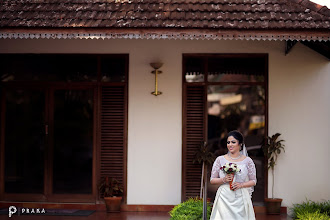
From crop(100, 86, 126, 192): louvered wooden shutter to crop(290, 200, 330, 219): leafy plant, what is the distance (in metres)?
3.60

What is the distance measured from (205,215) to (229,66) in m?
3.95

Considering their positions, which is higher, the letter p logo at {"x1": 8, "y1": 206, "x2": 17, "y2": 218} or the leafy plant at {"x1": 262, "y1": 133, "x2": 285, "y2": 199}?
the leafy plant at {"x1": 262, "y1": 133, "x2": 285, "y2": 199}

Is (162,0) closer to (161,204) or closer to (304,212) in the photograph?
(161,204)

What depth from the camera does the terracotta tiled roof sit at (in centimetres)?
959

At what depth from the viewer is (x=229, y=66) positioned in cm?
1159

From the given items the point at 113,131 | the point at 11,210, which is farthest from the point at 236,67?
the point at 11,210

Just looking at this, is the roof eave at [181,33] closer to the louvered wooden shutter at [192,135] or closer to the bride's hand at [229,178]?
the louvered wooden shutter at [192,135]

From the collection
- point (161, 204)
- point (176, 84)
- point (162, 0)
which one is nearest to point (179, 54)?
point (176, 84)

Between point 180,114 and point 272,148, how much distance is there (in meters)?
1.99

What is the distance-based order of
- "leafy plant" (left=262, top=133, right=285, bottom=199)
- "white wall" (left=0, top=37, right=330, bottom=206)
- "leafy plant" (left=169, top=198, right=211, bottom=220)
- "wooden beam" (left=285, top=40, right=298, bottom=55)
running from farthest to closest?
"white wall" (left=0, top=37, right=330, bottom=206)
"leafy plant" (left=262, top=133, right=285, bottom=199)
"wooden beam" (left=285, top=40, right=298, bottom=55)
"leafy plant" (left=169, top=198, right=211, bottom=220)

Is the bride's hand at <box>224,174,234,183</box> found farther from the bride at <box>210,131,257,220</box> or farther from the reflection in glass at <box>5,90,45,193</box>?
the reflection in glass at <box>5,90,45,193</box>

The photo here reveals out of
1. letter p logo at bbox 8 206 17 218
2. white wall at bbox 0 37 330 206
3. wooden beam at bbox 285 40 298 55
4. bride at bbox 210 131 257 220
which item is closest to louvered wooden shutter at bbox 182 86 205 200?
Result: white wall at bbox 0 37 330 206

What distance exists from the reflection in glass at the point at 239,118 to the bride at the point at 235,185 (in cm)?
378

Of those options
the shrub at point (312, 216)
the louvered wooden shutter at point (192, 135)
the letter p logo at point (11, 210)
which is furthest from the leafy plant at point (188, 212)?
the letter p logo at point (11, 210)
